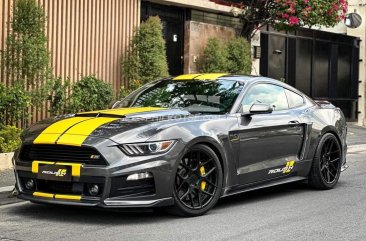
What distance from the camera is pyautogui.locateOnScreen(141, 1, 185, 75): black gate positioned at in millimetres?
15555

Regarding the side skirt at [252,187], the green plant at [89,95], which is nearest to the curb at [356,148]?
the green plant at [89,95]

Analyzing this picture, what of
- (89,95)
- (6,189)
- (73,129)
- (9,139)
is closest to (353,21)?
(89,95)

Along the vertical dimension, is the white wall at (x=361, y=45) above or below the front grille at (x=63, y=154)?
above

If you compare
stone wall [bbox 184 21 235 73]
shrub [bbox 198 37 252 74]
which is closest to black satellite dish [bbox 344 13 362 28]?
shrub [bbox 198 37 252 74]

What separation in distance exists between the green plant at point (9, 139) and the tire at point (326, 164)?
15.6 ft

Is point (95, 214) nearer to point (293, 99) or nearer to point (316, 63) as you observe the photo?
point (293, 99)

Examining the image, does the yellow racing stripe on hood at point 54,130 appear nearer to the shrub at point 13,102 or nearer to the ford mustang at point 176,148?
the ford mustang at point 176,148

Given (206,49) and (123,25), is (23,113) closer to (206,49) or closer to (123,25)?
(123,25)

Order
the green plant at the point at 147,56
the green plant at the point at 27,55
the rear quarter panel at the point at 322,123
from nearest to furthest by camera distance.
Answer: the rear quarter panel at the point at 322,123, the green plant at the point at 27,55, the green plant at the point at 147,56

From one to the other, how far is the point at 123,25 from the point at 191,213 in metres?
8.34

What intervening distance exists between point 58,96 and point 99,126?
5416 millimetres

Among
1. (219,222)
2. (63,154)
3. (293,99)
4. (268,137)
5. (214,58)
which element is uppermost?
(214,58)

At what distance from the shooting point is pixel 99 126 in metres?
6.22

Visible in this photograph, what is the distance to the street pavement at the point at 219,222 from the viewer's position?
18.9 ft
